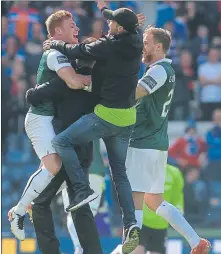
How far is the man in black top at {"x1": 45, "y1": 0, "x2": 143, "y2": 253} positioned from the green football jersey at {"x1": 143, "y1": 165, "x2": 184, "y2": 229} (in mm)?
1825

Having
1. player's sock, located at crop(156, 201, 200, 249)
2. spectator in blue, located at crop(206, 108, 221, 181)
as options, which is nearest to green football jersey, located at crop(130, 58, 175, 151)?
player's sock, located at crop(156, 201, 200, 249)

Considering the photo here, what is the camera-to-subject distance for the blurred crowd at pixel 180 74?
14.9m

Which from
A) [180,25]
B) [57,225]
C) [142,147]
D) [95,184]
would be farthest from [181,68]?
[142,147]

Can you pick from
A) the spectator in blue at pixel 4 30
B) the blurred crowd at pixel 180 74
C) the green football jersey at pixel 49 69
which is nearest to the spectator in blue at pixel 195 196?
the blurred crowd at pixel 180 74

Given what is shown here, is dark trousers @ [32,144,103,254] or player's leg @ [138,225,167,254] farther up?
dark trousers @ [32,144,103,254]

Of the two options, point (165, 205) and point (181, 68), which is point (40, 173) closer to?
point (165, 205)

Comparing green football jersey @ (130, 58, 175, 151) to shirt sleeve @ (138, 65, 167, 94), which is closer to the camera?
shirt sleeve @ (138, 65, 167, 94)

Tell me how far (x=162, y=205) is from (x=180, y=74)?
6759 mm

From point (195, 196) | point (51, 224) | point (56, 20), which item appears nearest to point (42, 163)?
point (51, 224)

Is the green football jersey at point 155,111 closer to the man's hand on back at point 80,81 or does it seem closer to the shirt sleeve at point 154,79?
the shirt sleeve at point 154,79

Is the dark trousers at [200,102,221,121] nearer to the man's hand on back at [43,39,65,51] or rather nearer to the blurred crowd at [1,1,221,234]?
the blurred crowd at [1,1,221,234]

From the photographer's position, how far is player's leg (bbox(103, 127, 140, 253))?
8.75 m

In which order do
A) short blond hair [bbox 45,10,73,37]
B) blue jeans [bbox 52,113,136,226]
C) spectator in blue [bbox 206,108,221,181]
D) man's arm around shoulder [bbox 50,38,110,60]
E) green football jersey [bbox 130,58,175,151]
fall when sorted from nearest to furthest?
man's arm around shoulder [bbox 50,38,110,60] < blue jeans [bbox 52,113,136,226] < short blond hair [bbox 45,10,73,37] < green football jersey [bbox 130,58,175,151] < spectator in blue [bbox 206,108,221,181]

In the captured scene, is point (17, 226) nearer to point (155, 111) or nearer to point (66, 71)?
point (66, 71)
